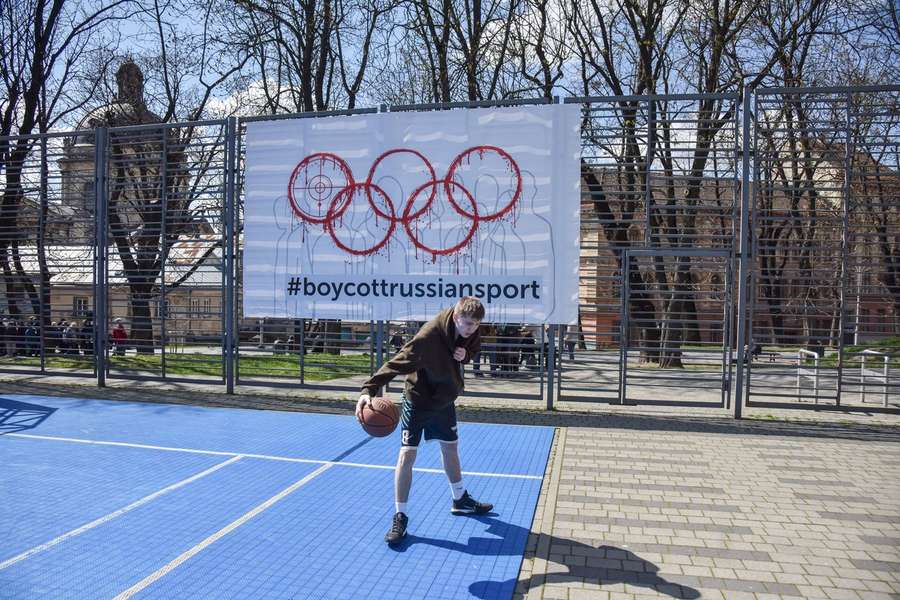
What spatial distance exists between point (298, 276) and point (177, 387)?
387 cm

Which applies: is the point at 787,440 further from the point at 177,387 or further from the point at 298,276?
the point at 177,387

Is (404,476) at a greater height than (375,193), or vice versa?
(375,193)

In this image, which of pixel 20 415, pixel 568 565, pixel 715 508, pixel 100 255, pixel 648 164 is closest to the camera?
pixel 568 565

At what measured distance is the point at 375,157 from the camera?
11.7 meters

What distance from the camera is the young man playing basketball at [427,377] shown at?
5.19m

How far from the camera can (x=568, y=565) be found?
15.8 feet

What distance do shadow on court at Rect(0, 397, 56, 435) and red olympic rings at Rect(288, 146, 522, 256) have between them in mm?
5075

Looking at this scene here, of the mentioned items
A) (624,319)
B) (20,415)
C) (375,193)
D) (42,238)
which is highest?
(375,193)

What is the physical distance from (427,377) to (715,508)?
3.00 m

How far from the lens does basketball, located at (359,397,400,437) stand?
17.4 feet

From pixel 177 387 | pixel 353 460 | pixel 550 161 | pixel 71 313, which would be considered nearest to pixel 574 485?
pixel 353 460

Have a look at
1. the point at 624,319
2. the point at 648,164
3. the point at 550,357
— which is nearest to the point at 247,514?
the point at 550,357

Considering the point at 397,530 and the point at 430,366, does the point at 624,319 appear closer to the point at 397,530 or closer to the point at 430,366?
the point at 430,366

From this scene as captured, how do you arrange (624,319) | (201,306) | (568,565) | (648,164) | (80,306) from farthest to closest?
(80,306), (201,306), (624,319), (648,164), (568,565)
